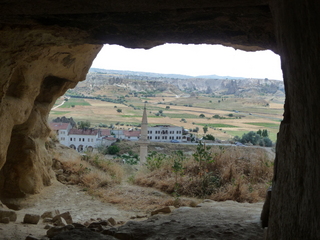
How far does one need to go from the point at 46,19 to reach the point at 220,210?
3504 mm

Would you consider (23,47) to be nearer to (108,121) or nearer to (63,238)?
(63,238)

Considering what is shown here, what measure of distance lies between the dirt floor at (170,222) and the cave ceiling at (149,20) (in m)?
2.15

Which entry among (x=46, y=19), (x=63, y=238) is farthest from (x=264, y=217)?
(x=46, y=19)

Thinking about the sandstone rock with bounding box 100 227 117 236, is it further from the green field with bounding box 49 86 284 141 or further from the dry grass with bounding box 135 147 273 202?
the green field with bounding box 49 86 284 141

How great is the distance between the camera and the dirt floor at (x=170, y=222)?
4137 mm

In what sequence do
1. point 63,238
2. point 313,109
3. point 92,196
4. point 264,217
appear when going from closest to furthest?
point 313,109, point 63,238, point 264,217, point 92,196

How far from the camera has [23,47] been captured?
4094mm

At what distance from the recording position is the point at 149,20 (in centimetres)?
350

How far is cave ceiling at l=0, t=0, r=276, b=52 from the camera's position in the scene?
124 inches

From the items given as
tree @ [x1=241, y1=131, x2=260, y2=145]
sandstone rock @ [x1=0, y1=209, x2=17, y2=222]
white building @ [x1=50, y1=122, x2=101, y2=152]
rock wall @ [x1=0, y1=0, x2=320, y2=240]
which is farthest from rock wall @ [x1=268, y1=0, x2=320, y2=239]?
tree @ [x1=241, y1=131, x2=260, y2=145]

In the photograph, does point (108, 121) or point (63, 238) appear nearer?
point (63, 238)

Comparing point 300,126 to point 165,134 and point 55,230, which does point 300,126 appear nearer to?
point 55,230

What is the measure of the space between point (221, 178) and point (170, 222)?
3.26 metres

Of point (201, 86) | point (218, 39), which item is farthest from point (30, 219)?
point (201, 86)
